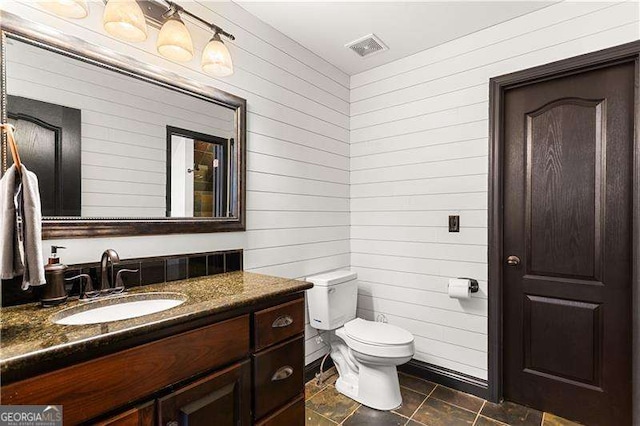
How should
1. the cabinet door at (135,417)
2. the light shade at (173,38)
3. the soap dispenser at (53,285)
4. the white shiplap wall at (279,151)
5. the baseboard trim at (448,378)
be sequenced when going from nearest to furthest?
the cabinet door at (135,417), the soap dispenser at (53,285), the light shade at (173,38), the white shiplap wall at (279,151), the baseboard trim at (448,378)

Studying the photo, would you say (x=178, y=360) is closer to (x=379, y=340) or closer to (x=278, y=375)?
(x=278, y=375)

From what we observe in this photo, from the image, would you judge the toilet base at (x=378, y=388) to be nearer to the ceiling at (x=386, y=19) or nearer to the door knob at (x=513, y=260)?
the door knob at (x=513, y=260)

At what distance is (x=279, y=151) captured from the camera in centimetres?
230

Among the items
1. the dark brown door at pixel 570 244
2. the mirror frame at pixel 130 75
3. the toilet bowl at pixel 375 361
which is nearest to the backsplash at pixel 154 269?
the mirror frame at pixel 130 75

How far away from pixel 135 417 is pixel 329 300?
1552mm

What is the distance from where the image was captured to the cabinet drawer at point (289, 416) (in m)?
1.41

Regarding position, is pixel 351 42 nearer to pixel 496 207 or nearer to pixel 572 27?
pixel 572 27

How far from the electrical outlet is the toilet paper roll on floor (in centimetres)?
36

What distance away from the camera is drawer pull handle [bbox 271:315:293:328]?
4.73 ft

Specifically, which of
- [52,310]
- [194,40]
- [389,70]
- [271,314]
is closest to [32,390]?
[52,310]

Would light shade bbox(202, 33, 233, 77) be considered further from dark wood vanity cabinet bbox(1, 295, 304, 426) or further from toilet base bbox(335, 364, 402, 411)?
toilet base bbox(335, 364, 402, 411)

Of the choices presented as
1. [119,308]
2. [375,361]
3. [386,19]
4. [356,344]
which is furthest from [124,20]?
[375,361]

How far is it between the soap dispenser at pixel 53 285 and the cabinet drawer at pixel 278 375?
77cm

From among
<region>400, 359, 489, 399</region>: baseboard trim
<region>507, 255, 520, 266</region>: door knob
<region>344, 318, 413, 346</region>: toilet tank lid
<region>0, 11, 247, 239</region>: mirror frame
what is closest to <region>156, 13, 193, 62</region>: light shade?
<region>0, 11, 247, 239</region>: mirror frame
